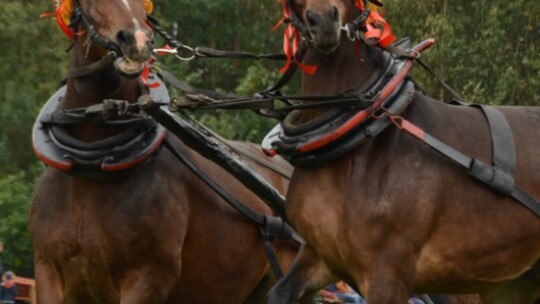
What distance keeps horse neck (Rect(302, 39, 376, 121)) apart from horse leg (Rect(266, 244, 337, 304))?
76cm

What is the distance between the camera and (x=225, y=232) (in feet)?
29.3

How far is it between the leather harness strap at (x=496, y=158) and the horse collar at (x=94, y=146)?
1.60 m

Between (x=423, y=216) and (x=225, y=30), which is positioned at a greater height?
(x=423, y=216)

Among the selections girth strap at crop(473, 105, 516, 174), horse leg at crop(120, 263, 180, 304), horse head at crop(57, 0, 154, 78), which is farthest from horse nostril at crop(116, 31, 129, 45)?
girth strap at crop(473, 105, 516, 174)

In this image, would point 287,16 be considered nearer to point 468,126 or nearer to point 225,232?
point 468,126

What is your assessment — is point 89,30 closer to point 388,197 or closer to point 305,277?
point 305,277

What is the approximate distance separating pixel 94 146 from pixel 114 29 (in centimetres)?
72

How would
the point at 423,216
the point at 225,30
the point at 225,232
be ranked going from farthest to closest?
the point at 225,30 → the point at 225,232 → the point at 423,216

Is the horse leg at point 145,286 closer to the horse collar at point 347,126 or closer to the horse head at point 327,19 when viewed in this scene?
the horse collar at point 347,126

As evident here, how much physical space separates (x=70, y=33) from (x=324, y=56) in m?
1.55

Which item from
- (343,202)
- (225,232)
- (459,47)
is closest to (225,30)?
(459,47)

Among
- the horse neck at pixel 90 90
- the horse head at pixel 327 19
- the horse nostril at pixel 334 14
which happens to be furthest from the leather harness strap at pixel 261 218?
the horse nostril at pixel 334 14

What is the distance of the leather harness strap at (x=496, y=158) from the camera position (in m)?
7.29

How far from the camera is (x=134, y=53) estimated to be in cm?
745
